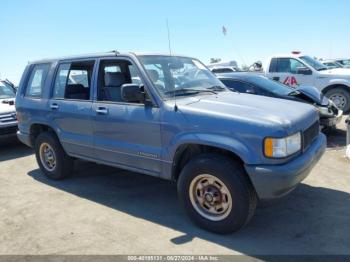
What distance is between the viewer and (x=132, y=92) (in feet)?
14.1

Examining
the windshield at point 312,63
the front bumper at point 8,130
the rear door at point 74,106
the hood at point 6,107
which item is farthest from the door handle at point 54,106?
the windshield at point 312,63

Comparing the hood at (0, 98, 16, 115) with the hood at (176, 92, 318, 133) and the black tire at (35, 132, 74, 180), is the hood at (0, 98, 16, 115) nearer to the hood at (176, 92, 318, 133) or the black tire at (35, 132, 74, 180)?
the black tire at (35, 132, 74, 180)

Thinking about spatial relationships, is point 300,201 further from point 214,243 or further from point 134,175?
point 134,175

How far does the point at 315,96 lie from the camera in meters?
7.96

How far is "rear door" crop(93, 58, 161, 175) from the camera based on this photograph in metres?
4.46

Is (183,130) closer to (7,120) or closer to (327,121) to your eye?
(327,121)

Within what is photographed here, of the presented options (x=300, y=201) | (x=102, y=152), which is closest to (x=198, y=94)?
(x=102, y=152)

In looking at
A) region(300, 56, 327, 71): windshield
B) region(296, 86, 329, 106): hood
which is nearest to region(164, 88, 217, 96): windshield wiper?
region(296, 86, 329, 106): hood

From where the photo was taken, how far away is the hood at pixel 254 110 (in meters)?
3.76

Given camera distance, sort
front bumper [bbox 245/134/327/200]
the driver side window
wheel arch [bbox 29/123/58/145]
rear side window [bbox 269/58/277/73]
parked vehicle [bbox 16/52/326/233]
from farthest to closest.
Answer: rear side window [bbox 269/58/277/73]
the driver side window
wheel arch [bbox 29/123/58/145]
parked vehicle [bbox 16/52/326/233]
front bumper [bbox 245/134/327/200]

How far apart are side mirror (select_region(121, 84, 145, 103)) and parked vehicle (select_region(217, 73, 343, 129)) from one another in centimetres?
400

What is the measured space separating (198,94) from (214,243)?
1.80 meters

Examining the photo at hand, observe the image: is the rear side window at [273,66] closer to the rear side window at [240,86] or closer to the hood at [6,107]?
the rear side window at [240,86]

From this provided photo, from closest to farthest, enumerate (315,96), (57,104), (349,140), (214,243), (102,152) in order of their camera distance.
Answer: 1. (214,243)
2. (102,152)
3. (57,104)
4. (349,140)
5. (315,96)
